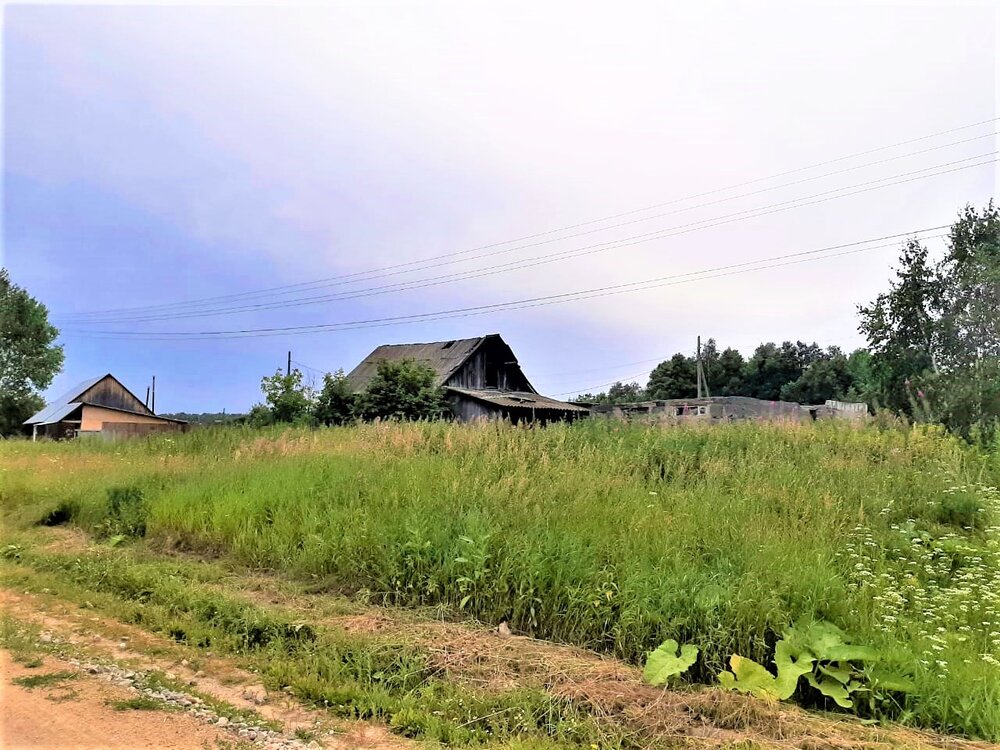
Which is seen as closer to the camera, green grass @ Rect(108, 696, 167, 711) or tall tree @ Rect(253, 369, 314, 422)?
green grass @ Rect(108, 696, 167, 711)

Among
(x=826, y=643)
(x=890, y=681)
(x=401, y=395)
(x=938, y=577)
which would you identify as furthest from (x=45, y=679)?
(x=401, y=395)

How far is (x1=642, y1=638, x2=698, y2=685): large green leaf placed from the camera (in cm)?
320

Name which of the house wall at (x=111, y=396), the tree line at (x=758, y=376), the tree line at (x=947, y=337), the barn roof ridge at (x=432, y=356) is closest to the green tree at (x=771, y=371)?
the tree line at (x=758, y=376)

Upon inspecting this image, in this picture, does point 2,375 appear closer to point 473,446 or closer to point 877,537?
point 473,446

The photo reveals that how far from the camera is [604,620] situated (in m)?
3.93

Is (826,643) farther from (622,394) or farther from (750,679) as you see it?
(622,394)

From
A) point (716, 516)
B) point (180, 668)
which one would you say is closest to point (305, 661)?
point (180, 668)

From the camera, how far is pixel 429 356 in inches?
1136

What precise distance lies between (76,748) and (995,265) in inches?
900

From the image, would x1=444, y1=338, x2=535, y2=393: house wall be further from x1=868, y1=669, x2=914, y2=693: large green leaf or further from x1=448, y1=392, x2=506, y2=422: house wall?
x1=868, y1=669, x2=914, y2=693: large green leaf

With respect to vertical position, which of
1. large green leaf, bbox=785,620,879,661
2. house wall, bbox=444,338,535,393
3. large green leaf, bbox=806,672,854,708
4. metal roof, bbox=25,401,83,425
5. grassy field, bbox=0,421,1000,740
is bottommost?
large green leaf, bbox=806,672,854,708

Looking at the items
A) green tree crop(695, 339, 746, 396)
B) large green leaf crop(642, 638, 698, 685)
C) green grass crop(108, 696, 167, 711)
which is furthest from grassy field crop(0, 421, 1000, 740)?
green tree crop(695, 339, 746, 396)

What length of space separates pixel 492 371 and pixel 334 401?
29.1ft

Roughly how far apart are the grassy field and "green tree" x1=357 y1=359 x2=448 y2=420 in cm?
1332
